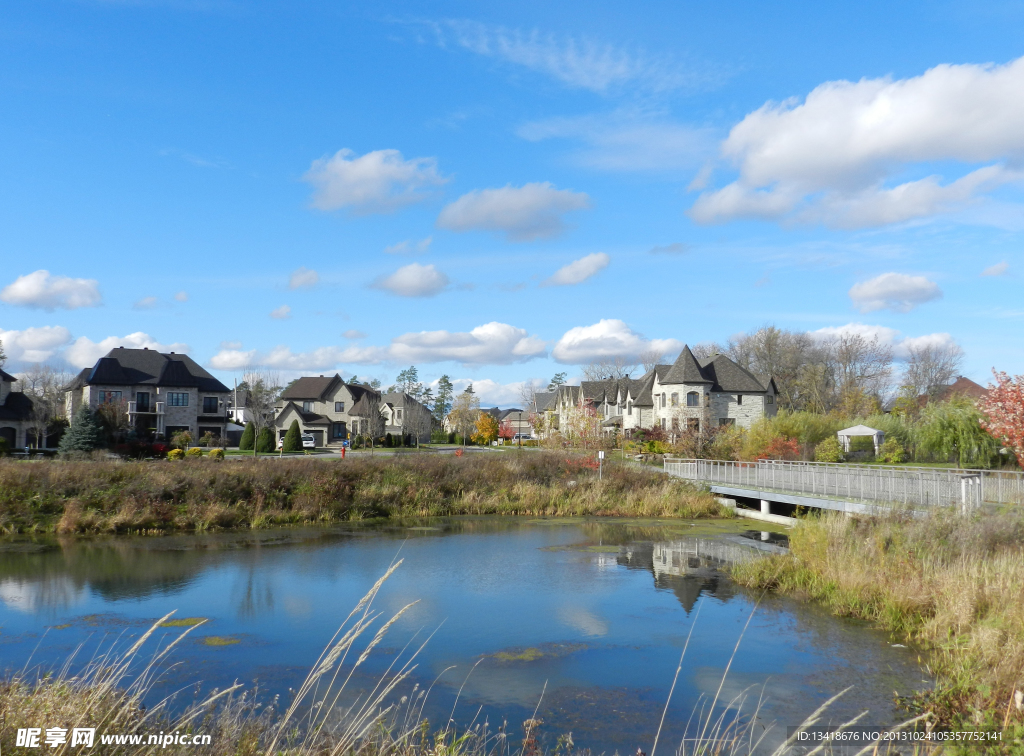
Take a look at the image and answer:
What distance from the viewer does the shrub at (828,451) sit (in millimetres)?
40938

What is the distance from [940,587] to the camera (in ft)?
37.0

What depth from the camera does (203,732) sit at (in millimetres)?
5656

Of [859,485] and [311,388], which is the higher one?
[311,388]

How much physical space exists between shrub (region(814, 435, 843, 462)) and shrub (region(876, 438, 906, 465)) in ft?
12.6

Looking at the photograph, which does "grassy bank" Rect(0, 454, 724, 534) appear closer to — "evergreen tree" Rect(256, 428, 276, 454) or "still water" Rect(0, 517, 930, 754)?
"still water" Rect(0, 517, 930, 754)

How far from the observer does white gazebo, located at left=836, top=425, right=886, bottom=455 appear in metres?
45.1

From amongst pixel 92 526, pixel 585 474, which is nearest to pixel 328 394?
pixel 585 474

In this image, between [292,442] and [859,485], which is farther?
[292,442]

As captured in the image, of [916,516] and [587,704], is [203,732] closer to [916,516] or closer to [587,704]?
[587,704]

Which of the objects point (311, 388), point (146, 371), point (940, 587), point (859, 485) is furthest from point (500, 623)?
point (311, 388)

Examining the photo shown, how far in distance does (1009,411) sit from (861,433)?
1086 inches

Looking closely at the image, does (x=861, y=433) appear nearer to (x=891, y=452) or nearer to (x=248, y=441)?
(x=891, y=452)

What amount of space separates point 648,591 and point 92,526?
16002 millimetres

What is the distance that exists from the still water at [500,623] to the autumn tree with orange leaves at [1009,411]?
20.7ft
